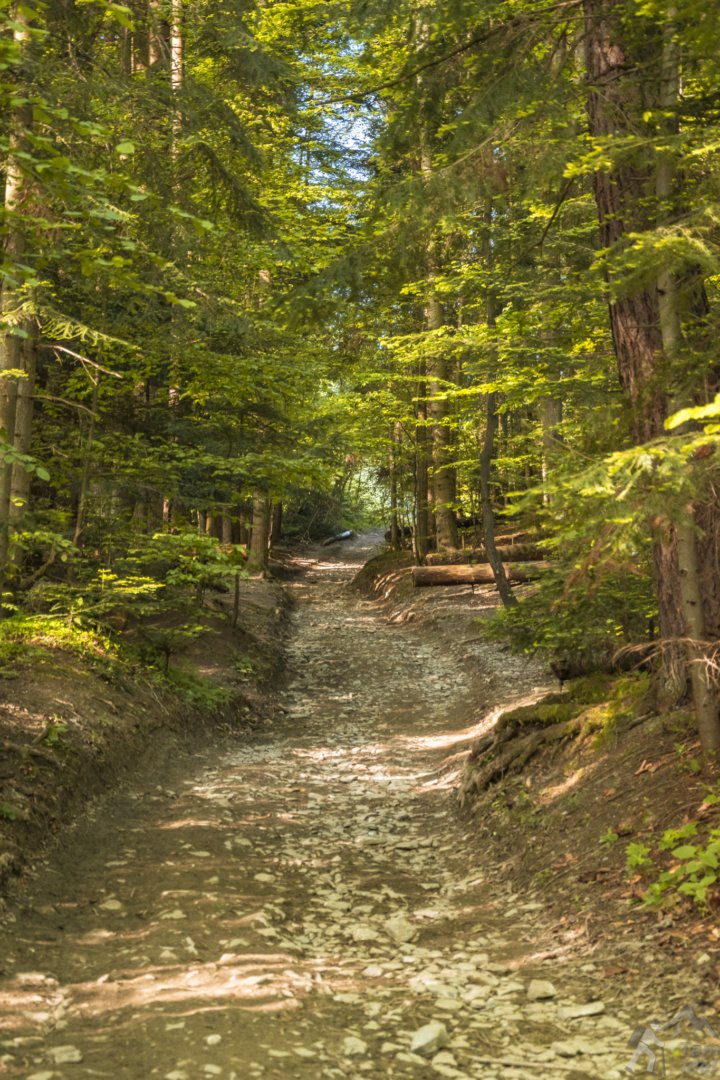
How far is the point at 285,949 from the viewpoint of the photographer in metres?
5.25

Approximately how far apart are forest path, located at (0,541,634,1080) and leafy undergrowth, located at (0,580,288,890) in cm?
39

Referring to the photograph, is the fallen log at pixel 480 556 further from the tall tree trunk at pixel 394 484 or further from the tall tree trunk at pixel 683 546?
the tall tree trunk at pixel 683 546

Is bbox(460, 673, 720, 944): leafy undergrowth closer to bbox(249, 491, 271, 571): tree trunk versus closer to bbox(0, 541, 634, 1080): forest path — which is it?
bbox(0, 541, 634, 1080): forest path

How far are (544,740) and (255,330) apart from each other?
700 cm

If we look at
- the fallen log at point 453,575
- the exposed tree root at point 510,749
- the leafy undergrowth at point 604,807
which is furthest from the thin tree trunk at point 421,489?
the leafy undergrowth at point 604,807

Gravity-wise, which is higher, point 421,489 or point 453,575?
point 421,489

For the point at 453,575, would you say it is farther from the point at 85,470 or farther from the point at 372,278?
the point at 372,278

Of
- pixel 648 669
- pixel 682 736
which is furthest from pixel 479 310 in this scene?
pixel 682 736

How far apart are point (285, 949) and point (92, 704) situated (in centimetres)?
471

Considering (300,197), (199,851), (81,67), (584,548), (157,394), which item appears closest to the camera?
(584,548)

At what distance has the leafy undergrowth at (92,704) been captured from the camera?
23.3 feet

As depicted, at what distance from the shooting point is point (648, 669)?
8359mm

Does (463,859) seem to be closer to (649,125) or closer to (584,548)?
(584,548)

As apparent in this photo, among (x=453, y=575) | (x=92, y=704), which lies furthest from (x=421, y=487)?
(x=92, y=704)
